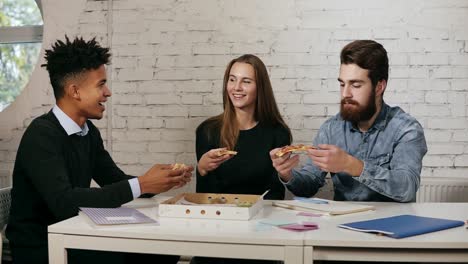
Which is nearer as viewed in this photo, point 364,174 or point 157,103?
point 364,174

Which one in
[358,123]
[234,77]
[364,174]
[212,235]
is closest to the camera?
[212,235]

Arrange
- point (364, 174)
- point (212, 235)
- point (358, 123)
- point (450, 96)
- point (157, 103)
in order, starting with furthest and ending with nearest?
point (157, 103) < point (450, 96) < point (358, 123) < point (364, 174) < point (212, 235)

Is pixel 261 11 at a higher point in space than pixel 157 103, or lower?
higher

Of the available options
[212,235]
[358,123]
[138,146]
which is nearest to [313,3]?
[358,123]

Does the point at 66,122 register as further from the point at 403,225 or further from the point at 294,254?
the point at 403,225

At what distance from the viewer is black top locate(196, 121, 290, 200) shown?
10.0 ft

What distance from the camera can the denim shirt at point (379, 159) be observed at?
2422mm

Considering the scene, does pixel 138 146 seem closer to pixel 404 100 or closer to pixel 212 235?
pixel 404 100

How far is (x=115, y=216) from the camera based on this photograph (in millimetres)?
2012

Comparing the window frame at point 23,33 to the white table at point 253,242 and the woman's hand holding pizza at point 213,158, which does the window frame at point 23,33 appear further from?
the white table at point 253,242

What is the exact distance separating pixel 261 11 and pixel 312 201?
1700 mm

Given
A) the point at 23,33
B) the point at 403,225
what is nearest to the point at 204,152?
the point at 403,225

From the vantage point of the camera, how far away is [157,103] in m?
3.87

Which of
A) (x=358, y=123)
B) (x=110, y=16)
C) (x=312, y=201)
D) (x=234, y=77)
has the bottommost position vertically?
(x=312, y=201)
